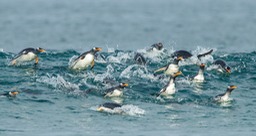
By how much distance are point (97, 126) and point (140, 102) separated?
3.68 metres

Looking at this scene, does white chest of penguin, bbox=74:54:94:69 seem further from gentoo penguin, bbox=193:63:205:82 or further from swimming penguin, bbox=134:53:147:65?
gentoo penguin, bbox=193:63:205:82

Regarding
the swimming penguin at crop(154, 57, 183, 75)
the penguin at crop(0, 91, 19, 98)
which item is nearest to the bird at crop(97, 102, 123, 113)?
A: the penguin at crop(0, 91, 19, 98)

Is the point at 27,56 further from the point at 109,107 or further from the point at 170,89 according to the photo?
the point at 109,107

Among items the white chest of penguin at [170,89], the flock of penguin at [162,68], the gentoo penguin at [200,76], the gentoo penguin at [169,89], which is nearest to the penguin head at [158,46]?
the flock of penguin at [162,68]

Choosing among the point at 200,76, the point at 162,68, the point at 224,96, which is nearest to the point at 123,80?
the point at 162,68

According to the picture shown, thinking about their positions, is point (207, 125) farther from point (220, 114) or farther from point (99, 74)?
point (99, 74)

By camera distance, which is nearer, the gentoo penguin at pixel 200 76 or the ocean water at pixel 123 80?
the ocean water at pixel 123 80

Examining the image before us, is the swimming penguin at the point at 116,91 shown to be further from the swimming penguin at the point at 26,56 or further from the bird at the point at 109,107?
the swimming penguin at the point at 26,56

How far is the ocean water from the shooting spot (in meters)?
22.3

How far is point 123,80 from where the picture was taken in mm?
28469

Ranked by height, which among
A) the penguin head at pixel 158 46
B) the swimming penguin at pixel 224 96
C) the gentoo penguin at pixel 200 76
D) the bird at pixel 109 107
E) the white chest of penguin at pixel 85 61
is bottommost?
the bird at pixel 109 107

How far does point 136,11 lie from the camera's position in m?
63.7

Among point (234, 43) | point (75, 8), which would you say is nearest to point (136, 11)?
point (75, 8)

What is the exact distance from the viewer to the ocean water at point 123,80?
22.3 m
